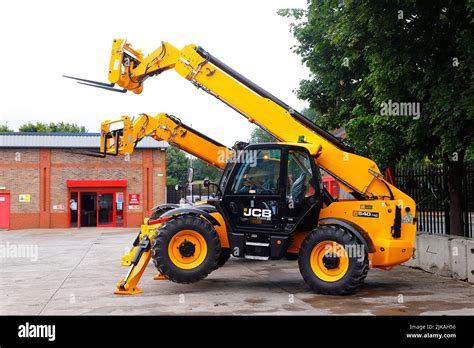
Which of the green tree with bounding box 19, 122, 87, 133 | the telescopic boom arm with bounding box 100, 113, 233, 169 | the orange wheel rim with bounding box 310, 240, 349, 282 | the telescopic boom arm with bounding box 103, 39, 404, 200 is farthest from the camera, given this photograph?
the green tree with bounding box 19, 122, 87, 133

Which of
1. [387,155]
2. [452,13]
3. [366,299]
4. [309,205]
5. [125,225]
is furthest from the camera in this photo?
[125,225]

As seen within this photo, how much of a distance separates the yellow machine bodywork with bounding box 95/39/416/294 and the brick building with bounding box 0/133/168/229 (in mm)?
21980

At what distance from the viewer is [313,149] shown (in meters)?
9.89

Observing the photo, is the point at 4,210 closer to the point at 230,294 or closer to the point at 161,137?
the point at 161,137

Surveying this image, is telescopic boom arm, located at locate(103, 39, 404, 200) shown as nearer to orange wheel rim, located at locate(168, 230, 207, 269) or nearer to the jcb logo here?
the jcb logo

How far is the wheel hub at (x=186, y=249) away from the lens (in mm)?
9656

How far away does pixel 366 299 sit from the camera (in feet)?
29.5

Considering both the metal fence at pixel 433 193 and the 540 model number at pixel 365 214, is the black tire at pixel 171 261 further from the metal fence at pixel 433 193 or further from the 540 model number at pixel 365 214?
the metal fence at pixel 433 193

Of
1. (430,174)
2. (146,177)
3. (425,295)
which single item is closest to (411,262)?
(430,174)

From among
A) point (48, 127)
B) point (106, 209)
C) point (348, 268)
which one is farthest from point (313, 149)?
point (48, 127)

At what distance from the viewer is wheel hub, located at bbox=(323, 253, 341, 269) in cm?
927

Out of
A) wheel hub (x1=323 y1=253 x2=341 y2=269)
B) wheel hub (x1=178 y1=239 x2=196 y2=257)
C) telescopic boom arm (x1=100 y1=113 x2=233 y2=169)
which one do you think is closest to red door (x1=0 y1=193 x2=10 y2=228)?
telescopic boom arm (x1=100 y1=113 x2=233 y2=169)

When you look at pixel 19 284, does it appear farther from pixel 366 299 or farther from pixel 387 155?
pixel 387 155

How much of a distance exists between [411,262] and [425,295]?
3.63m
